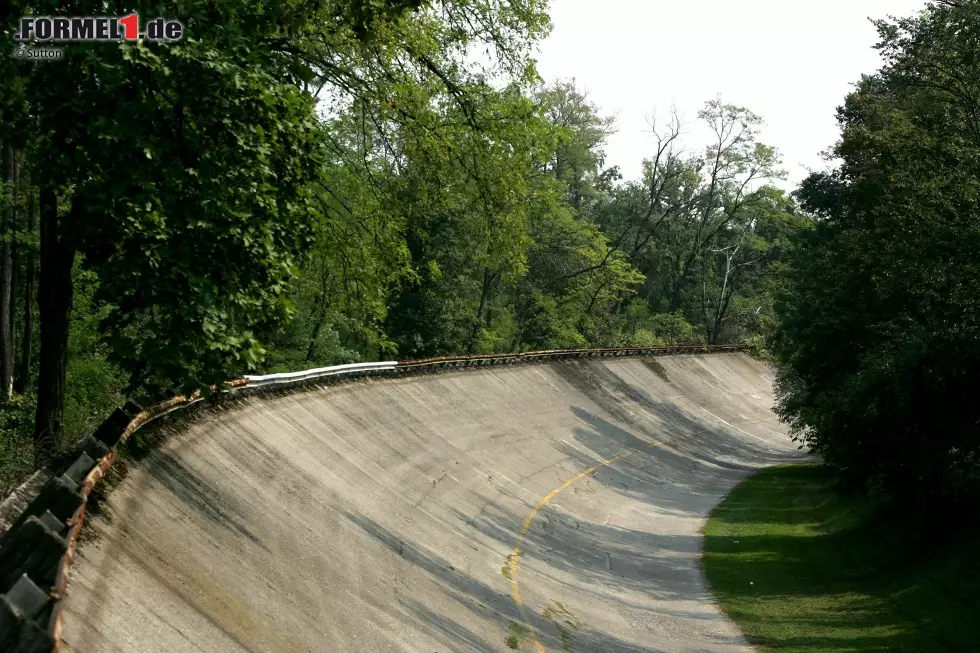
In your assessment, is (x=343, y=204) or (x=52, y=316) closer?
(x=52, y=316)

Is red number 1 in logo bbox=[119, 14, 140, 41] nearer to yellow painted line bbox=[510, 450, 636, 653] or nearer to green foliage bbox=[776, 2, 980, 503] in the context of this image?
yellow painted line bbox=[510, 450, 636, 653]

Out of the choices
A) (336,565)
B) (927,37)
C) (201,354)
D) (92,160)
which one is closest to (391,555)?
(336,565)

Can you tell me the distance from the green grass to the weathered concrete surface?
1.11 m

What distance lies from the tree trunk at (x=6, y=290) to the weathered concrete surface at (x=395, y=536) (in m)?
10.6

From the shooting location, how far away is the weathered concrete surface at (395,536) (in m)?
11.7

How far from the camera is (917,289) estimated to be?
22.0 meters

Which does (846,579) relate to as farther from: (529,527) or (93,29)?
(93,29)

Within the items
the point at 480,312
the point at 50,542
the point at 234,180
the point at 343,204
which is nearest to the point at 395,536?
the point at 343,204

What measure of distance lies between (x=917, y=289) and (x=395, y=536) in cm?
1218

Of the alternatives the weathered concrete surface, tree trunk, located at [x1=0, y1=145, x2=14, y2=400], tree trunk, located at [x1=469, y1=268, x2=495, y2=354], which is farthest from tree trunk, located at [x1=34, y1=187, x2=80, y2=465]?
tree trunk, located at [x1=469, y1=268, x2=495, y2=354]

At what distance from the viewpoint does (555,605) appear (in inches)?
810

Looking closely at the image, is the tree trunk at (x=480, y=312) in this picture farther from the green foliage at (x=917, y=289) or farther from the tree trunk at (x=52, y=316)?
the tree trunk at (x=52, y=316)

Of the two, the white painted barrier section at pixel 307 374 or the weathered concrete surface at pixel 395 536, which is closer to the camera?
the weathered concrete surface at pixel 395 536

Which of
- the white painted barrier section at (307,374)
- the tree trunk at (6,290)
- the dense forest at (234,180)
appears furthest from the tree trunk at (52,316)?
the tree trunk at (6,290)
